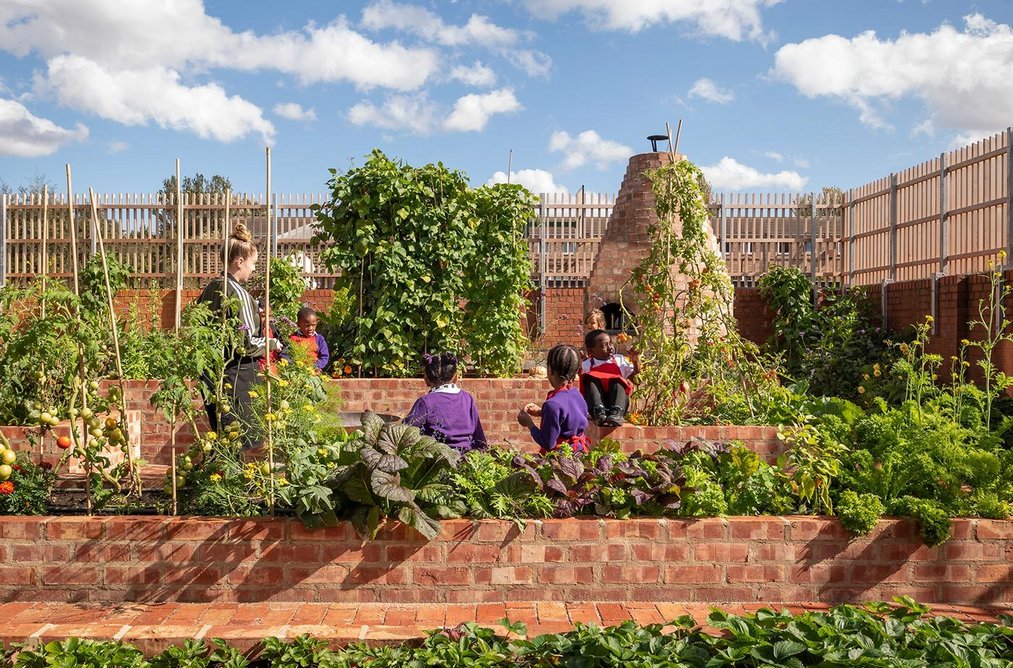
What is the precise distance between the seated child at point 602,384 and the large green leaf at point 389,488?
241cm

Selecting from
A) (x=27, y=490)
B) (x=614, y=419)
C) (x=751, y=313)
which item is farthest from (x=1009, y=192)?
(x=27, y=490)

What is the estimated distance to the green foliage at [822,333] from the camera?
11680 millimetres

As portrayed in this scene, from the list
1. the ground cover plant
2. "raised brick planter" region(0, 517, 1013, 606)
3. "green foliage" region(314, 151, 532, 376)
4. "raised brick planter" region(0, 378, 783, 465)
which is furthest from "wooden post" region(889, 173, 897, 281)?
the ground cover plant

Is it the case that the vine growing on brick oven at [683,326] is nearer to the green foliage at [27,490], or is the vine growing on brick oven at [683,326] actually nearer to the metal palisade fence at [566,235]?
the green foliage at [27,490]

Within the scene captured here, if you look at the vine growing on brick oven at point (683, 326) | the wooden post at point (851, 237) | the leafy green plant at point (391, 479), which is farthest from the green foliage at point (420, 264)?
the wooden post at point (851, 237)

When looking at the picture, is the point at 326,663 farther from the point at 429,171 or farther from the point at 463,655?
the point at 429,171

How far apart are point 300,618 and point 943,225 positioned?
35.4 ft

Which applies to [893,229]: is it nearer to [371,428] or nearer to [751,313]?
[751,313]

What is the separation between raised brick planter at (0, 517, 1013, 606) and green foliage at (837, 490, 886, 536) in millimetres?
65

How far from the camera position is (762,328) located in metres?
14.0

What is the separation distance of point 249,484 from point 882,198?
12077mm

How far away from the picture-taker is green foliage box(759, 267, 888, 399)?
11.7m

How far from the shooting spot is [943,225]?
11.3m

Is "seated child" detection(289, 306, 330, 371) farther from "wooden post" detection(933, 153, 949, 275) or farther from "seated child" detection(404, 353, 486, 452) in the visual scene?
"wooden post" detection(933, 153, 949, 275)
